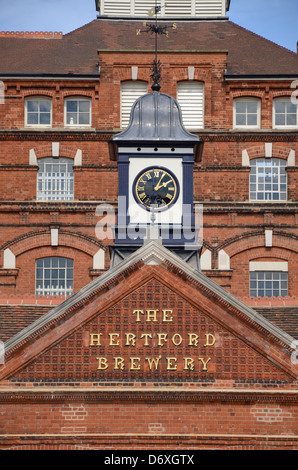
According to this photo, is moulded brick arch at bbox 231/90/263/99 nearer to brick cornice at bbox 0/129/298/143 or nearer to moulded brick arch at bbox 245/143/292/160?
brick cornice at bbox 0/129/298/143

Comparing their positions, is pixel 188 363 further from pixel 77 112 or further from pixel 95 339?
pixel 77 112

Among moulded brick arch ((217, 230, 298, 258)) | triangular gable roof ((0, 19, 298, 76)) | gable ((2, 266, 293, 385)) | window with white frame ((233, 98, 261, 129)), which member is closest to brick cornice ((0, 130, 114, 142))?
triangular gable roof ((0, 19, 298, 76))

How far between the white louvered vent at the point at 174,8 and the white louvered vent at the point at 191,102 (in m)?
5.41

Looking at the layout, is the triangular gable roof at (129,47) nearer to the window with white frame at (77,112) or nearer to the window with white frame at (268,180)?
the window with white frame at (77,112)

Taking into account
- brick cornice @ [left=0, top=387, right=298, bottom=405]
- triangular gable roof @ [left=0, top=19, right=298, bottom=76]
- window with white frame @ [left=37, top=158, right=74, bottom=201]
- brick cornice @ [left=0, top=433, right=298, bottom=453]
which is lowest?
brick cornice @ [left=0, top=433, right=298, bottom=453]

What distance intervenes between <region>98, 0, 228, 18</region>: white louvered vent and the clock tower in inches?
741

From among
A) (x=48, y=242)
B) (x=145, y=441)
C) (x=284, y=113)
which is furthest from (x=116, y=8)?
(x=145, y=441)

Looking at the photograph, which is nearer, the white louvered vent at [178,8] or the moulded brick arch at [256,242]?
the moulded brick arch at [256,242]

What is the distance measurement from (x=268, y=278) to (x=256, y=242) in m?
1.51

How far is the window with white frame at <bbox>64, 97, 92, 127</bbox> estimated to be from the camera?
44438 mm

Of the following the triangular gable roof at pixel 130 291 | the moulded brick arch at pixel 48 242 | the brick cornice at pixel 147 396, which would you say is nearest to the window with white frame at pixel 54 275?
the moulded brick arch at pixel 48 242

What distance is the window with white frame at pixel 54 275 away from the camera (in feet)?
139
